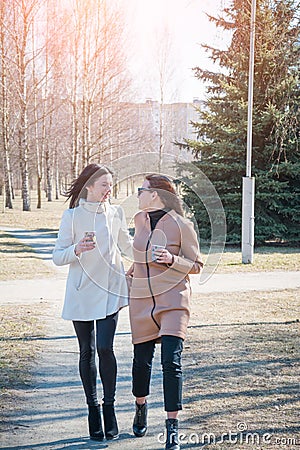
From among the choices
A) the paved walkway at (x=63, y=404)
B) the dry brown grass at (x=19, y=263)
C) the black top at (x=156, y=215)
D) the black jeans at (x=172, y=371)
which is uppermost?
the black top at (x=156, y=215)

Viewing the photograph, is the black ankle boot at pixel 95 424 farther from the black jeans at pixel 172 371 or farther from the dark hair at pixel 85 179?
the dark hair at pixel 85 179

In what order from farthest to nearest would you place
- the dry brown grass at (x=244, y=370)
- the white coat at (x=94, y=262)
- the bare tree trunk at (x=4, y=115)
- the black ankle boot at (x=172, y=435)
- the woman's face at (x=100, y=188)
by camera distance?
the bare tree trunk at (x=4, y=115)
the dry brown grass at (x=244, y=370)
the woman's face at (x=100, y=188)
the white coat at (x=94, y=262)
the black ankle boot at (x=172, y=435)

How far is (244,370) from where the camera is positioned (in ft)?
19.1

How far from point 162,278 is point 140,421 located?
1.01 meters

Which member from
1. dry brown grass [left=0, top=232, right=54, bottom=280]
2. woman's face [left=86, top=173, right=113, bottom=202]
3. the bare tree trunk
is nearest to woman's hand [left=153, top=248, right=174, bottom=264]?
woman's face [left=86, top=173, right=113, bottom=202]

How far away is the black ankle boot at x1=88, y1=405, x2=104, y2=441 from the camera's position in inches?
163

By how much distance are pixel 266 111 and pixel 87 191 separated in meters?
15.2

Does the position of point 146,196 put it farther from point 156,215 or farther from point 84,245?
point 84,245

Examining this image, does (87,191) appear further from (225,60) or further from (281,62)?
(225,60)

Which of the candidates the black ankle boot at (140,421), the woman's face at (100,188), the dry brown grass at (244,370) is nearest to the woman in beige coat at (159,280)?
the black ankle boot at (140,421)

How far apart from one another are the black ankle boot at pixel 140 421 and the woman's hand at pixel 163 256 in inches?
41.7

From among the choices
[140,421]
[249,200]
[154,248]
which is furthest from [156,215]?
[249,200]

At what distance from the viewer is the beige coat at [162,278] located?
4062 millimetres

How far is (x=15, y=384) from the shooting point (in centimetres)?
546
